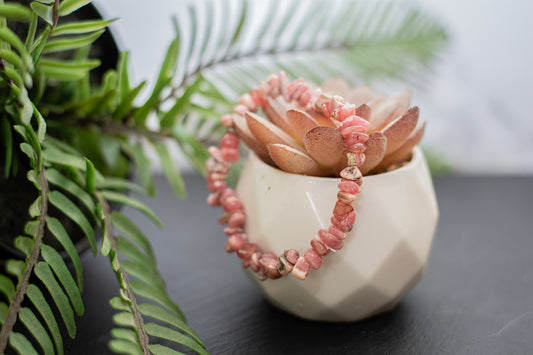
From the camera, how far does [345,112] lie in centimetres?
36

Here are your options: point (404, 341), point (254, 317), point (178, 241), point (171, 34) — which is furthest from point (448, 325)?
point (171, 34)

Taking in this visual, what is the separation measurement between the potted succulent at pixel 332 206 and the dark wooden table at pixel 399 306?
0.08 ft

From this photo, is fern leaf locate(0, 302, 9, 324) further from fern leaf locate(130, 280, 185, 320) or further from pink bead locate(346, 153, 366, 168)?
pink bead locate(346, 153, 366, 168)

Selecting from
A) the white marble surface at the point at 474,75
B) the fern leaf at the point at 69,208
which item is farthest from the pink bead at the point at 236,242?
the white marble surface at the point at 474,75

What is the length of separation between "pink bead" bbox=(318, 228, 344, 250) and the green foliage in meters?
0.11

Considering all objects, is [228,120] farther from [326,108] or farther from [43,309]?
[43,309]

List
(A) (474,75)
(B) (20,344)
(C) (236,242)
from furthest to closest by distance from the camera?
(A) (474,75) < (C) (236,242) < (B) (20,344)

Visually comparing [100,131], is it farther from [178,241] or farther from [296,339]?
[296,339]

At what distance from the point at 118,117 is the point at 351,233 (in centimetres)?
24

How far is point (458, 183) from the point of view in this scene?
726 millimetres

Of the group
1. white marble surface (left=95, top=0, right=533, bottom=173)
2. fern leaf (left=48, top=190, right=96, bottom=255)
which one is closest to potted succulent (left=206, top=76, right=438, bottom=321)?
fern leaf (left=48, top=190, right=96, bottom=255)

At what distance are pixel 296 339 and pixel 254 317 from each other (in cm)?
5

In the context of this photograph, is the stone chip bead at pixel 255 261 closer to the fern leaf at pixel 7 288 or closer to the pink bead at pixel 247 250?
the pink bead at pixel 247 250

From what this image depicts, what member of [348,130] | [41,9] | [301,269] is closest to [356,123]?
[348,130]
